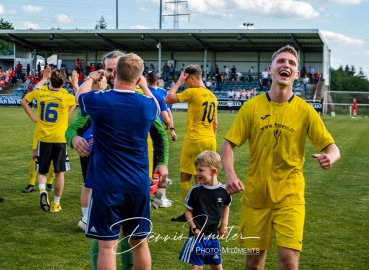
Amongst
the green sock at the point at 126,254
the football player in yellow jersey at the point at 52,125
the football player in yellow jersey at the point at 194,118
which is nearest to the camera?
the green sock at the point at 126,254

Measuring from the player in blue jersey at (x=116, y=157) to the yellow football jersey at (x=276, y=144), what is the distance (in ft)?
2.90

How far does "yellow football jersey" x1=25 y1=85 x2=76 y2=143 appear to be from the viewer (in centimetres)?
881

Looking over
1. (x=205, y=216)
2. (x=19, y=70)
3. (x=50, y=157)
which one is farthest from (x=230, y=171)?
(x=19, y=70)

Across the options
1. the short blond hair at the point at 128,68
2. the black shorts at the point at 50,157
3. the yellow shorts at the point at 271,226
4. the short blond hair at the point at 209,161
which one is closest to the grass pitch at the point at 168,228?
the black shorts at the point at 50,157

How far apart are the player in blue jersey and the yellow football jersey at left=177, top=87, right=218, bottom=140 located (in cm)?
389

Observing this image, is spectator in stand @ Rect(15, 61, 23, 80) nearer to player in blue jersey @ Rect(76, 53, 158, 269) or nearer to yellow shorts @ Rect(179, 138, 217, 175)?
yellow shorts @ Rect(179, 138, 217, 175)

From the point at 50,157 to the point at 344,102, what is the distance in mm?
40612

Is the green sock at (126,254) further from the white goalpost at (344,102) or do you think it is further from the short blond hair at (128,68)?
the white goalpost at (344,102)

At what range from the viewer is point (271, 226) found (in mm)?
4777

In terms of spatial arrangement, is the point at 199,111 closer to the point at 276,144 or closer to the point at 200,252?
the point at 200,252

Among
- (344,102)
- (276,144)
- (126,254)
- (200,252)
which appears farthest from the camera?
(344,102)

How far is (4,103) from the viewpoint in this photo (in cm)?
A: 4669

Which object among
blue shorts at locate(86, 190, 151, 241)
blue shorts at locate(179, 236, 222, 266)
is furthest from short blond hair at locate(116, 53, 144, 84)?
blue shorts at locate(179, 236, 222, 266)

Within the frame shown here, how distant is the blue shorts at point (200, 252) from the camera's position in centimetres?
516
